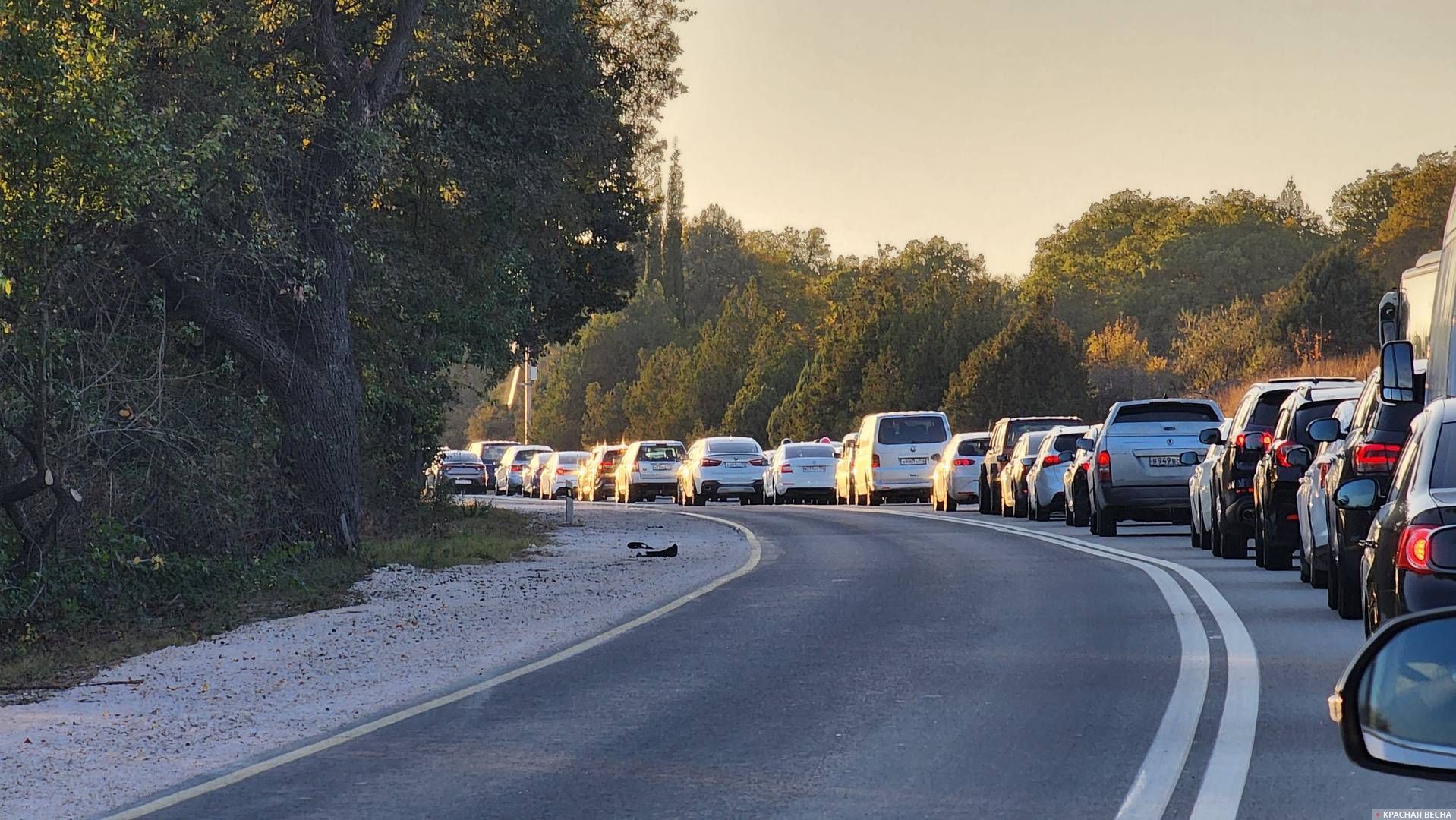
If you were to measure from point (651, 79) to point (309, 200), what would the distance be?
16.7m

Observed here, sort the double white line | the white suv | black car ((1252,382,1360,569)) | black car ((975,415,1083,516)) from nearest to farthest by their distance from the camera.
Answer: the double white line → black car ((1252,382,1360,569)) → black car ((975,415,1083,516)) → the white suv

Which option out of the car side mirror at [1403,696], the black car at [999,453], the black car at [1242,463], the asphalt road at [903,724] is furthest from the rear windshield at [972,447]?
the car side mirror at [1403,696]

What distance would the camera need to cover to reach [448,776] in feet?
28.3

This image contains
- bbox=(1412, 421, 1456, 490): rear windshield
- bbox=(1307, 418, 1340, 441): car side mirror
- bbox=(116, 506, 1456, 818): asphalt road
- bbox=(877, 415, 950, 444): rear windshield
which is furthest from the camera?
bbox=(877, 415, 950, 444): rear windshield

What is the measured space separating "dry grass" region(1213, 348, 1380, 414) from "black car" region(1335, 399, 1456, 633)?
40.9 m

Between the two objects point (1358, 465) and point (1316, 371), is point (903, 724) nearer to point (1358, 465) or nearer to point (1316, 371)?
point (1358, 465)

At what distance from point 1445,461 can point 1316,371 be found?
50.2 m

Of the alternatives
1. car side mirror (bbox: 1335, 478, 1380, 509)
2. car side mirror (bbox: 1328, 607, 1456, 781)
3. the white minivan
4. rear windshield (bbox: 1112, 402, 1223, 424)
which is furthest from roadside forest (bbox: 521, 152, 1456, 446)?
car side mirror (bbox: 1328, 607, 1456, 781)

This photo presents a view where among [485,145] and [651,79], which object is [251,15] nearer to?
[485,145]

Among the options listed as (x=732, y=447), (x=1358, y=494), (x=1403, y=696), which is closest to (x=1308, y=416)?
(x=1358, y=494)

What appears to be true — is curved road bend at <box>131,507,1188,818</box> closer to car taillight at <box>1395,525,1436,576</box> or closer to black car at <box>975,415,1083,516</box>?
car taillight at <box>1395,525,1436,576</box>

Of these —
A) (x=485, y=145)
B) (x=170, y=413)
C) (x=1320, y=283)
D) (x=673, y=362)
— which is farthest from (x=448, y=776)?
(x=673, y=362)

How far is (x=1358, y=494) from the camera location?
10.5 m

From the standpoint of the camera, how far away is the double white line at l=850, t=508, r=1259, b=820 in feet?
25.2
